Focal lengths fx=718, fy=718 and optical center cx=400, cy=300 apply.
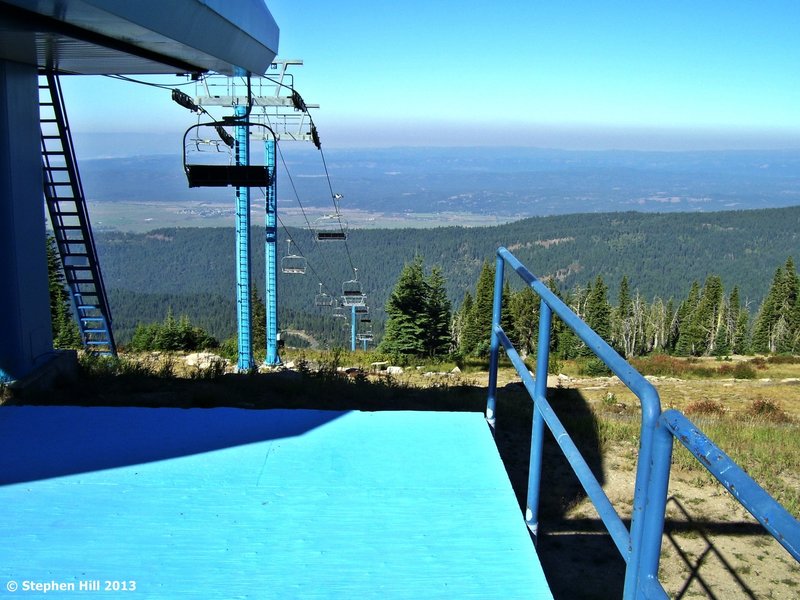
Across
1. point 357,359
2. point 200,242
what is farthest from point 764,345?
point 200,242

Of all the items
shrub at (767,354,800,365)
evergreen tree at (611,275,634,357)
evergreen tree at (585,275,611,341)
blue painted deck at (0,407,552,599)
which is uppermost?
blue painted deck at (0,407,552,599)

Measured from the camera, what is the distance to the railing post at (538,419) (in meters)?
2.71

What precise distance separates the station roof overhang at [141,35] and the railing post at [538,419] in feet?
7.63

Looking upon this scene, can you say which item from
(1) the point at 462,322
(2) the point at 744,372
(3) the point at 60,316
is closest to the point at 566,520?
(2) the point at 744,372

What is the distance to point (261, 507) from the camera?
2736mm

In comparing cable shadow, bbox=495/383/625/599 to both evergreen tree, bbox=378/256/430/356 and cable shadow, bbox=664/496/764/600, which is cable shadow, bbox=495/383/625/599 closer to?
cable shadow, bbox=664/496/764/600

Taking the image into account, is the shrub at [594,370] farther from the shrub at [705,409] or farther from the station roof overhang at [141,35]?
the station roof overhang at [141,35]

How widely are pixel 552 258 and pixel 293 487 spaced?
19004 cm

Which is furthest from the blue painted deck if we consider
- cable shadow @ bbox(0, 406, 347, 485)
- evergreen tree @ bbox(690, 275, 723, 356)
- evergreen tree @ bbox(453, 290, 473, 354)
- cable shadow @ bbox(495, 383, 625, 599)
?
evergreen tree @ bbox(690, 275, 723, 356)

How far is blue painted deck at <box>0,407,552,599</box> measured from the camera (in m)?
2.26

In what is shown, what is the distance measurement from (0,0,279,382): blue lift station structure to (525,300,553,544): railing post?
2430mm

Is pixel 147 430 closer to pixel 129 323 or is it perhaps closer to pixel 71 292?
pixel 71 292

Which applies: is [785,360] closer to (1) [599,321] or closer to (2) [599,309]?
(1) [599,321]

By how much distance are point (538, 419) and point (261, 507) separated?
1.13 metres
